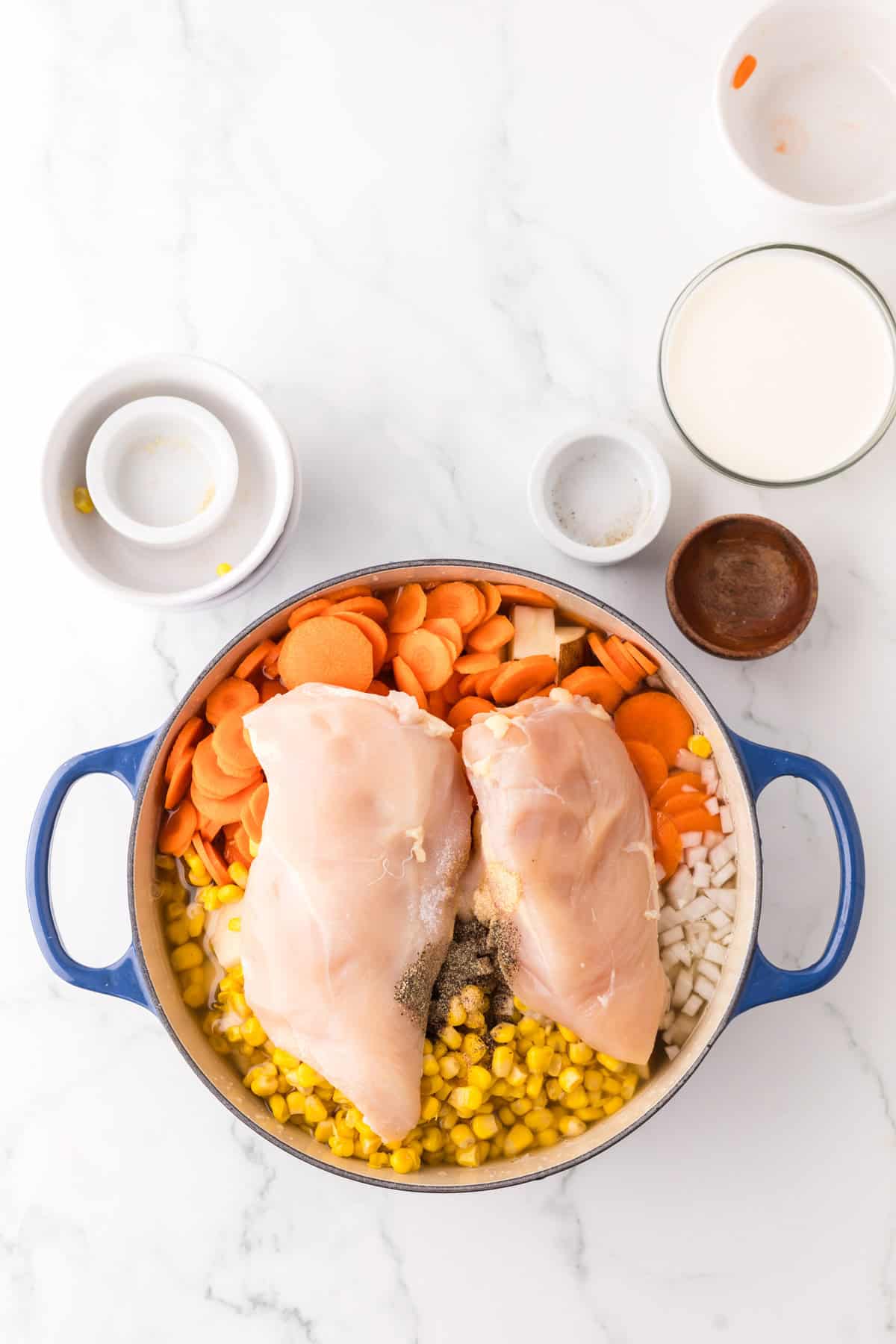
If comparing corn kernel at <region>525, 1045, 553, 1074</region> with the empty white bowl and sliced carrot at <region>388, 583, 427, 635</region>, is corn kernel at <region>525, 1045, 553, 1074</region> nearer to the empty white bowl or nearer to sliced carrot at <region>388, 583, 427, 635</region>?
sliced carrot at <region>388, 583, 427, 635</region>

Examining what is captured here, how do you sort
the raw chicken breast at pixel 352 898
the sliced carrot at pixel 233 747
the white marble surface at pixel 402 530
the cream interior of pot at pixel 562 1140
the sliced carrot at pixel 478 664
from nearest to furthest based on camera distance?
the raw chicken breast at pixel 352 898 < the cream interior of pot at pixel 562 1140 < the sliced carrot at pixel 233 747 < the sliced carrot at pixel 478 664 < the white marble surface at pixel 402 530

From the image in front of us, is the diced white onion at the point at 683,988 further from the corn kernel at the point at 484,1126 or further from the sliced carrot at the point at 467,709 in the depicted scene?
the sliced carrot at the point at 467,709

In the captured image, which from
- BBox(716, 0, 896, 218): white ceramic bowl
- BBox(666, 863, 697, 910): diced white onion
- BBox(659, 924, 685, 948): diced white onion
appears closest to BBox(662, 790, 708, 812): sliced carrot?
BBox(666, 863, 697, 910): diced white onion

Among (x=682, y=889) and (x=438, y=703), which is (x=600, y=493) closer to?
(x=438, y=703)

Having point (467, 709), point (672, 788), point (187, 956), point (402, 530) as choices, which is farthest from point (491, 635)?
point (187, 956)

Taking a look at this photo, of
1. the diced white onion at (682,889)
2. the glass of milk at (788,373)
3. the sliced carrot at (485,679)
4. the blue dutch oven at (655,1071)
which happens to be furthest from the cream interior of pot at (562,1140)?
the glass of milk at (788,373)

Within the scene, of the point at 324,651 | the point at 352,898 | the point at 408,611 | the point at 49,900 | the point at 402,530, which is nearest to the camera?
the point at 352,898
